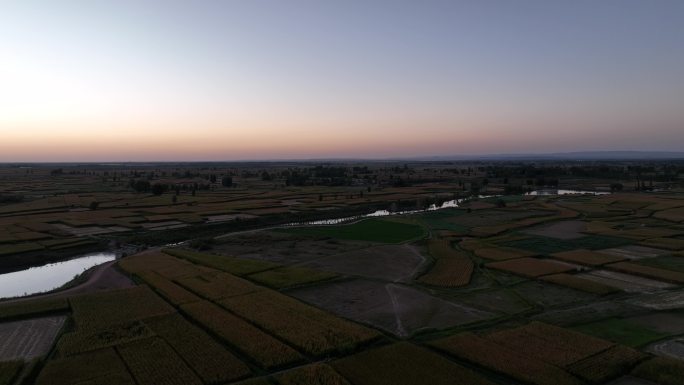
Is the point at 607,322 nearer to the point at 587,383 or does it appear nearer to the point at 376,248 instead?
the point at 587,383

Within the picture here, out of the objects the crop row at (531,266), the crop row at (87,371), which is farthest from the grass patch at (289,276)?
the crop row at (531,266)

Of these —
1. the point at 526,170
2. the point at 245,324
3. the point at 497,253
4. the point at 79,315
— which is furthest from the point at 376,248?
the point at 526,170

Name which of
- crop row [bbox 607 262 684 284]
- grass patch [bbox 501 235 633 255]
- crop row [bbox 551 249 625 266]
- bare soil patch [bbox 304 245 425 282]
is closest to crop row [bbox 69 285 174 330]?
bare soil patch [bbox 304 245 425 282]

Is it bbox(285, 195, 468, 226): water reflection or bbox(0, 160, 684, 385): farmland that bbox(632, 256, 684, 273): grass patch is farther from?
bbox(285, 195, 468, 226): water reflection

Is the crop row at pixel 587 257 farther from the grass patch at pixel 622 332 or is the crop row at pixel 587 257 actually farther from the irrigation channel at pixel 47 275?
the irrigation channel at pixel 47 275

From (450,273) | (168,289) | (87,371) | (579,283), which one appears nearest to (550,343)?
(579,283)
